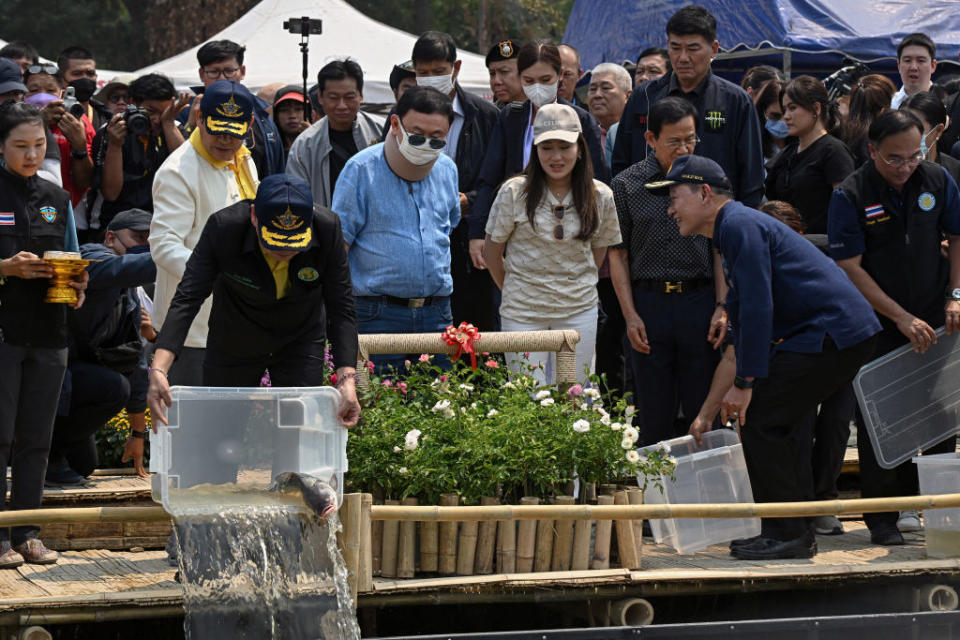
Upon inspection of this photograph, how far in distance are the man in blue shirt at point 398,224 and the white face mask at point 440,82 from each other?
3.58 ft

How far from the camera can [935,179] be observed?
670 cm

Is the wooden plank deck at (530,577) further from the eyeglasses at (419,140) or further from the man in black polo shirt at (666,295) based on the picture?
the eyeglasses at (419,140)

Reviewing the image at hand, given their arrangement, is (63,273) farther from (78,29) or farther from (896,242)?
(78,29)

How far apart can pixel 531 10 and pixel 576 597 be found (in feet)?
91.2

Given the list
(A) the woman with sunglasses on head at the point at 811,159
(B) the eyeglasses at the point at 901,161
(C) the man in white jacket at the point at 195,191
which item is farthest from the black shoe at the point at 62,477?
(B) the eyeglasses at the point at 901,161

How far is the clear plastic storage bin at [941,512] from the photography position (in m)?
6.22

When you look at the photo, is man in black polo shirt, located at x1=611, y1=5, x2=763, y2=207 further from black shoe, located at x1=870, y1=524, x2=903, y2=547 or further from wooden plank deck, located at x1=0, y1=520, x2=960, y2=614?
wooden plank deck, located at x1=0, y1=520, x2=960, y2=614

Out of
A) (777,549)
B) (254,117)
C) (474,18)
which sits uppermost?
(474,18)

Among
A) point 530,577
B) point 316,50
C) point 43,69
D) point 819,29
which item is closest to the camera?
point 530,577

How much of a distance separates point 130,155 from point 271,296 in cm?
337

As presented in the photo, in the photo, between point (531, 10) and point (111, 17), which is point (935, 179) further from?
point (111, 17)

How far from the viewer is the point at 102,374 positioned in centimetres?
697

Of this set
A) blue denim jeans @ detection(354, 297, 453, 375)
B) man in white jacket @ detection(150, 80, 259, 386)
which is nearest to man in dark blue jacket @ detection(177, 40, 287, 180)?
man in white jacket @ detection(150, 80, 259, 386)

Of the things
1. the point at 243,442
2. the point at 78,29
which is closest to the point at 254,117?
the point at 243,442
